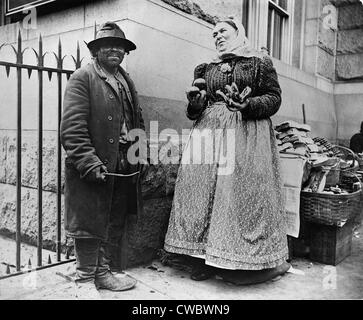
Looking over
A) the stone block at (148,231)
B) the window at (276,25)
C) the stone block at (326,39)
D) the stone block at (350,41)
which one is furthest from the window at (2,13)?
the stone block at (350,41)

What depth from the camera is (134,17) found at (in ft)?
12.1

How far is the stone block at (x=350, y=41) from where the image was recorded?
8.39 meters

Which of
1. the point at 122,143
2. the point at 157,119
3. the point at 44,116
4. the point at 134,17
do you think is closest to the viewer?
the point at 122,143

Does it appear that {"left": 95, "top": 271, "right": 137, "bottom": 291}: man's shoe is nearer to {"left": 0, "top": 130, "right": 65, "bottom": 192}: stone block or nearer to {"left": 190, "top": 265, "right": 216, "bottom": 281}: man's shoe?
{"left": 190, "top": 265, "right": 216, "bottom": 281}: man's shoe

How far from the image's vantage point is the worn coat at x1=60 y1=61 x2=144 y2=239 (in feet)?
9.25

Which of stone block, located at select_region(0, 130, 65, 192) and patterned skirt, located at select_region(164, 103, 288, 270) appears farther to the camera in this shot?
stone block, located at select_region(0, 130, 65, 192)

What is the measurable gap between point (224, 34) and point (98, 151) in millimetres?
1455

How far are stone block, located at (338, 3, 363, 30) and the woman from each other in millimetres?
6149

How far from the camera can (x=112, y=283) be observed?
10.1 feet
